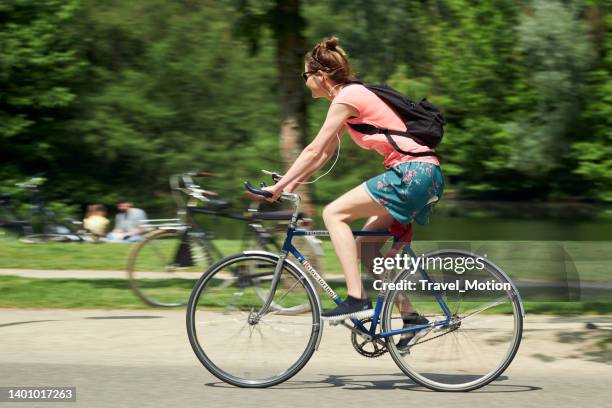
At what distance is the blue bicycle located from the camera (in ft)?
19.7

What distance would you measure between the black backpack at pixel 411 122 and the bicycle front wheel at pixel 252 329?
926 mm

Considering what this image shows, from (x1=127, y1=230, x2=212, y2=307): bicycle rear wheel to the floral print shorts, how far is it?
168 inches

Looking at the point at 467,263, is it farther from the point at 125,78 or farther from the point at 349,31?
the point at 125,78

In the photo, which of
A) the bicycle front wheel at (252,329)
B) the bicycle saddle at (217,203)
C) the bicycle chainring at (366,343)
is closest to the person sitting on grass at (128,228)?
the bicycle saddle at (217,203)

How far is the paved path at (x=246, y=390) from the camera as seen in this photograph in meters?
5.82

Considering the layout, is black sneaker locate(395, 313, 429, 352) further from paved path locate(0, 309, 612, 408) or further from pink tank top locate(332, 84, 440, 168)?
pink tank top locate(332, 84, 440, 168)

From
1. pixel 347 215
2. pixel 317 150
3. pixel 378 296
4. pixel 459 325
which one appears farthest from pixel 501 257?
pixel 317 150

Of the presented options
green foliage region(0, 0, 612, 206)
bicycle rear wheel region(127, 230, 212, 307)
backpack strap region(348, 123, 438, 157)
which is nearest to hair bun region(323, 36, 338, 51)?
backpack strap region(348, 123, 438, 157)

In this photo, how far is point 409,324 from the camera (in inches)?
241

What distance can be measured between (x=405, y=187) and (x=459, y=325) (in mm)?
879

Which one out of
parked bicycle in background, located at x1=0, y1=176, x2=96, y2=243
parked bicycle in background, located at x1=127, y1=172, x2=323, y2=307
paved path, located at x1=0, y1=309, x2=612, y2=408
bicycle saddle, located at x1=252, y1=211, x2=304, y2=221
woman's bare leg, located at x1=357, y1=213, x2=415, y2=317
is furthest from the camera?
parked bicycle in background, located at x1=0, y1=176, x2=96, y2=243

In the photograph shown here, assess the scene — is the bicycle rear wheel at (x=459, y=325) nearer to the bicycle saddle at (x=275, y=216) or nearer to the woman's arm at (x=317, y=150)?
the woman's arm at (x=317, y=150)

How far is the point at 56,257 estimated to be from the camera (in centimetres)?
1427

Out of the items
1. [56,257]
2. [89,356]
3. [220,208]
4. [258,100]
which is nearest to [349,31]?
[258,100]
